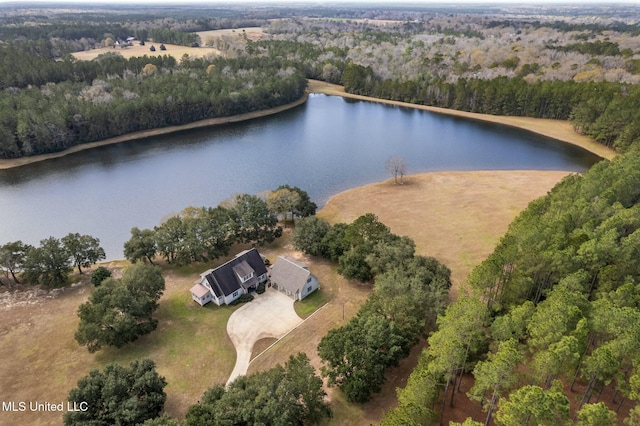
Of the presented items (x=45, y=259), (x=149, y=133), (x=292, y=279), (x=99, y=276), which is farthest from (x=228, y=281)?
(x=149, y=133)

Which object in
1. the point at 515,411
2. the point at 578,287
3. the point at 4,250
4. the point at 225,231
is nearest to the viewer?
the point at 515,411

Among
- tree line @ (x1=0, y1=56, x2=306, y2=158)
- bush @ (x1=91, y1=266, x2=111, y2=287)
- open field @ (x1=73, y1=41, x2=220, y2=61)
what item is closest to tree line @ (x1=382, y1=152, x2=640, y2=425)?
bush @ (x1=91, y1=266, x2=111, y2=287)

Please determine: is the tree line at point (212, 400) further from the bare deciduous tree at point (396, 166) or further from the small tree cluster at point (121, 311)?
the bare deciduous tree at point (396, 166)

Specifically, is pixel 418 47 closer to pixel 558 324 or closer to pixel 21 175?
pixel 21 175

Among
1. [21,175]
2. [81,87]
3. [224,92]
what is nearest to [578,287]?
[21,175]

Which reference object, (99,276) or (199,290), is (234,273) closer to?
(199,290)

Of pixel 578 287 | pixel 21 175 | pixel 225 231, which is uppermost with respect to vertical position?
pixel 578 287

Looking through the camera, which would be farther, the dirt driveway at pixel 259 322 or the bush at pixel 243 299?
the bush at pixel 243 299

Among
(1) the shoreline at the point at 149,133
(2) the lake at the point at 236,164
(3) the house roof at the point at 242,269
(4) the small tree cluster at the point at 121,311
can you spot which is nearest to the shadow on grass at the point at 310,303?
(3) the house roof at the point at 242,269
